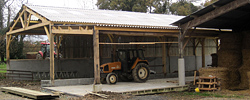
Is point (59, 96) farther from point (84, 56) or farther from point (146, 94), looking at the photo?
point (84, 56)

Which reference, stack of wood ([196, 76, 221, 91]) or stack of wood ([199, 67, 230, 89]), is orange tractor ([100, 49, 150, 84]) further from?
stack of wood ([199, 67, 230, 89])

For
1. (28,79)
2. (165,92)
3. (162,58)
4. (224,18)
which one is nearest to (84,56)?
(28,79)

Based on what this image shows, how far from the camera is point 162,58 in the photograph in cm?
1983

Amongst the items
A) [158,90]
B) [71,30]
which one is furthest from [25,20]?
[158,90]

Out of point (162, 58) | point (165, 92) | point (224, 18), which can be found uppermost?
point (224, 18)

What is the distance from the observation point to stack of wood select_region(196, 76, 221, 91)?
13871 mm

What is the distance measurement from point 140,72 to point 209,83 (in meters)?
3.69

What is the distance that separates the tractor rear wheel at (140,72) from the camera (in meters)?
15.6

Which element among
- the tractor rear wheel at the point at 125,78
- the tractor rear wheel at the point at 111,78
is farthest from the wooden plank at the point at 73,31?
the tractor rear wheel at the point at 125,78

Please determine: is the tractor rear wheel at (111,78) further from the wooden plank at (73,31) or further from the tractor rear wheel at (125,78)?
the wooden plank at (73,31)

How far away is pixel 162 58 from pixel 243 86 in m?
6.46

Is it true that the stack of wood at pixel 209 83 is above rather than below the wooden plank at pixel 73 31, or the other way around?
below

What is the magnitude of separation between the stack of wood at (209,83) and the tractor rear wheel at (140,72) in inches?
119

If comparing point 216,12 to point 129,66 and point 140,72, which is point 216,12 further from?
point 129,66
